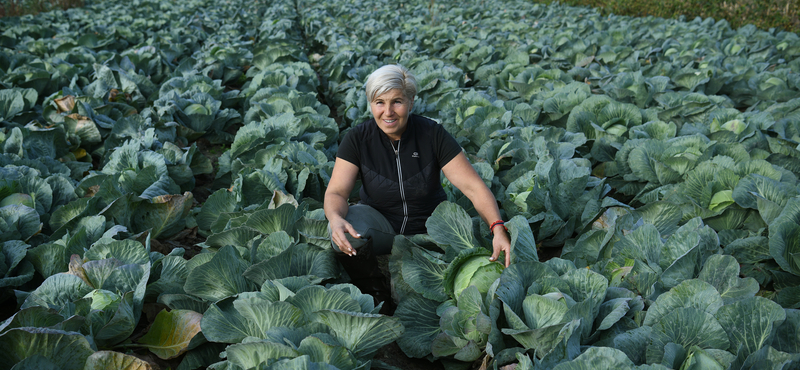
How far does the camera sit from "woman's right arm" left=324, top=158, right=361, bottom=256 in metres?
2.41

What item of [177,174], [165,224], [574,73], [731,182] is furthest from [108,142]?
[574,73]

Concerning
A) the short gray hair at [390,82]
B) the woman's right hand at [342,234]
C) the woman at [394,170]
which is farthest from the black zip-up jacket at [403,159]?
the woman's right hand at [342,234]

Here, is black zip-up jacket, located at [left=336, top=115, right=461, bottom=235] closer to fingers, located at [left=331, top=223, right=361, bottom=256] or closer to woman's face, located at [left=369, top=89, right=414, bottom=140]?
woman's face, located at [left=369, top=89, right=414, bottom=140]

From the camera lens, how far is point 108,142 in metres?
4.49

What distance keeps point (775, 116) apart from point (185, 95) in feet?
18.2

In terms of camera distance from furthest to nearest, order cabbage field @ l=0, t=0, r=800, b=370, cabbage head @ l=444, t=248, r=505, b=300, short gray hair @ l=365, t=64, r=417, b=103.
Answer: short gray hair @ l=365, t=64, r=417, b=103, cabbage head @ l=444, t=248, r=505, b=300, cabbage field @ l=0, t=0, r=800, b=370

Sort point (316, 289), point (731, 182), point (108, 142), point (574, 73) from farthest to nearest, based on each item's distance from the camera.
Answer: point (574, 73) < point (108, 142) < point (731, 182) < point (316, 289)

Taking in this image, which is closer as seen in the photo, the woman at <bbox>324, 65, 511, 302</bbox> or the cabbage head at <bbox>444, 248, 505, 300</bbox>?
the cabbage head at <bbox>444, 248, 505, 300</bbox>

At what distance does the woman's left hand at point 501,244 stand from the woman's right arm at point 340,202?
63 cm

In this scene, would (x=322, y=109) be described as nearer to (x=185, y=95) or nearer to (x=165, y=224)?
(x=185, y=95)

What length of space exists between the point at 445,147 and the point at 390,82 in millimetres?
460

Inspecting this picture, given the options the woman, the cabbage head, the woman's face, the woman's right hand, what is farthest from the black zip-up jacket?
the cabbage head

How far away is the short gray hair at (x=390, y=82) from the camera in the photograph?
98.8 inches

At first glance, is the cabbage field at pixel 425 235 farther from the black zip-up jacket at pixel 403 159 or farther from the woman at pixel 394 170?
the black zip-up jacket at pixel 403 159
